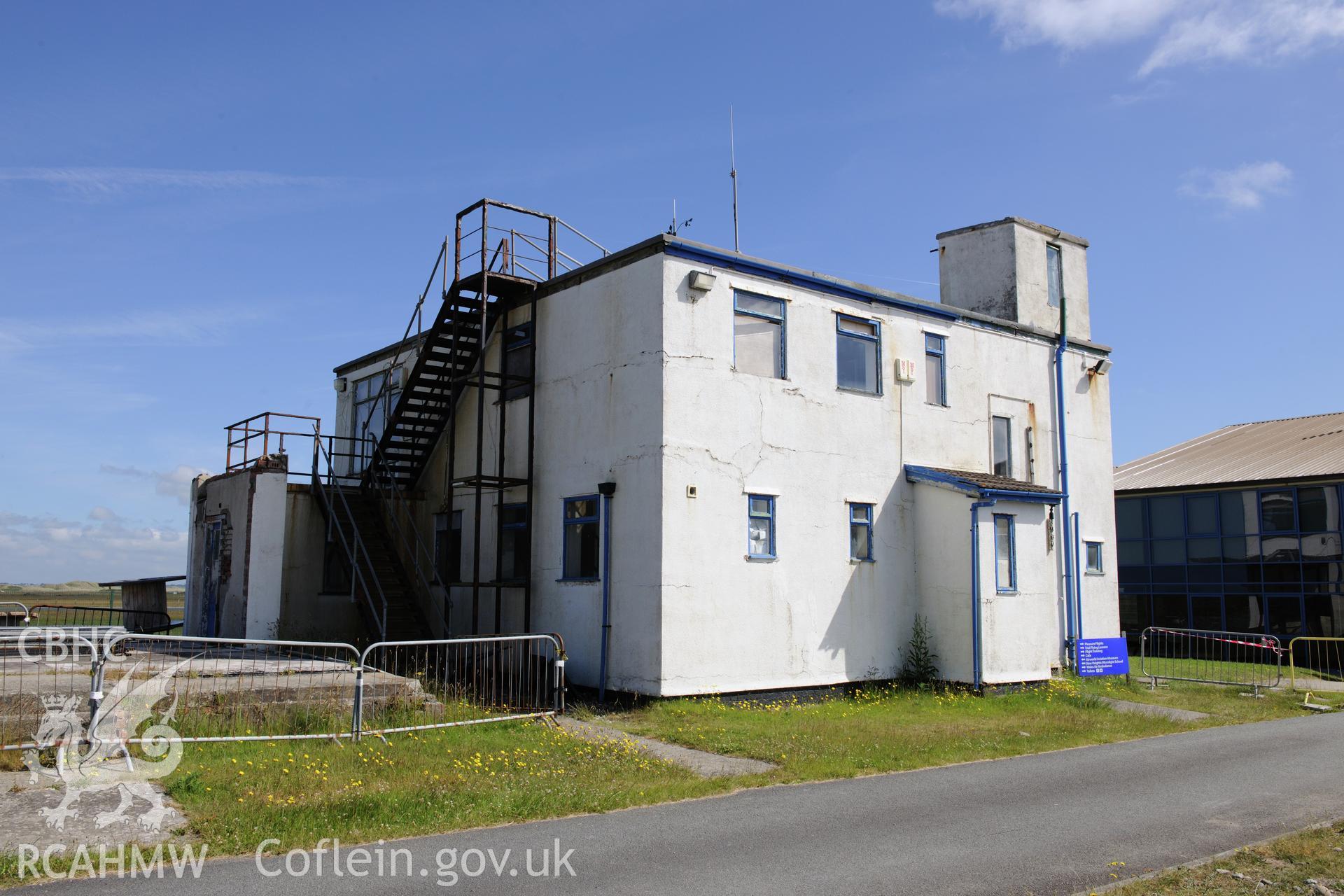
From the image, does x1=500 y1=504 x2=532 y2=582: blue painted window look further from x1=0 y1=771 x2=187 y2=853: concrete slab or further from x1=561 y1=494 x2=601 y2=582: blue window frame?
x1=0 y1=771 x2=187 y2=853: concrete slab

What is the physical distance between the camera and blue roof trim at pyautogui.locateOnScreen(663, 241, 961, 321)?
52.9 feet

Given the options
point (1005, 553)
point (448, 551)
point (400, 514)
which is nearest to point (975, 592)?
point (1005, 553)

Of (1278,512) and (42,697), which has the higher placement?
(1278,512)

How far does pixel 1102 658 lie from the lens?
1956 centimetres

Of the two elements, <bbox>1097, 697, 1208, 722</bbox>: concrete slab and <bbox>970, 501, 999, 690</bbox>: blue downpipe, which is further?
<bbox>970, 501, 999, 690</bbox>: blue downpipe

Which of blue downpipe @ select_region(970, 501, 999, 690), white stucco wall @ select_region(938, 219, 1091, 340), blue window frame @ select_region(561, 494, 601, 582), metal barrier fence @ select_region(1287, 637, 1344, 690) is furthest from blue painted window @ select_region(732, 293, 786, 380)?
metal barrier fence @ select_region(1287, 637, 1344, 690)

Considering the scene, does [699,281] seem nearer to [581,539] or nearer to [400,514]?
[581,539]

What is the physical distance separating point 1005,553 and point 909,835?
10.6 meters

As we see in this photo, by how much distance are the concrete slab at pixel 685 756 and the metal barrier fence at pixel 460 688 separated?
0.61m

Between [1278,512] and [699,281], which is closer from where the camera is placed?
[699,281]

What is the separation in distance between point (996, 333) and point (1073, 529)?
14.4 ft

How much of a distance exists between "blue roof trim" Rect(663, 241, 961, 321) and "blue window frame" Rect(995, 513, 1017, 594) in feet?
13.4

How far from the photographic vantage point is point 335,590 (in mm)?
21703

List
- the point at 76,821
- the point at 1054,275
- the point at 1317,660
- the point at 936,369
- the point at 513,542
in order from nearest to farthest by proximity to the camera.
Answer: the point at 76,821 → the point at 513,542 → the point at 936,369 → the point at 1054,275 → the point at 1317,660
